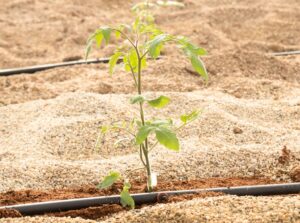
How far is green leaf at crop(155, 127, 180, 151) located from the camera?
2.27 m

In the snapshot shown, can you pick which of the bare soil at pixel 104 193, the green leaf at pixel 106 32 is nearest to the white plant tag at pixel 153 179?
the bare soil at pixel 104 193

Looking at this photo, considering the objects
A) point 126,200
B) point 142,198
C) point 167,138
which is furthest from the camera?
point 142,198

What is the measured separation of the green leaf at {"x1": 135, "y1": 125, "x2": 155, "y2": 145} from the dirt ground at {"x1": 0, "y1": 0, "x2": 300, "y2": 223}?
1.01 feet

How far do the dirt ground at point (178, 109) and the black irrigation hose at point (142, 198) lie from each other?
0.13 meters

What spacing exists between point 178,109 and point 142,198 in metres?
1.32

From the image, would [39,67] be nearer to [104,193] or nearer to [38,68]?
[38,68]

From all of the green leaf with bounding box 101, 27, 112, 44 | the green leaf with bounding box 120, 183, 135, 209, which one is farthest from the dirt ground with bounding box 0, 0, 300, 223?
the green leaf with bounding box 101, 27, 112, 44

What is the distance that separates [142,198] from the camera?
2633 mm

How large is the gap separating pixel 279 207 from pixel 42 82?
8.46 ft

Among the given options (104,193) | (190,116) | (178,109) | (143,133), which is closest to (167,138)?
(143,133)

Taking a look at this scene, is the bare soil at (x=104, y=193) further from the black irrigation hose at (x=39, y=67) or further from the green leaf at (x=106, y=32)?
the black irrigation hose at (x=39, y=67)

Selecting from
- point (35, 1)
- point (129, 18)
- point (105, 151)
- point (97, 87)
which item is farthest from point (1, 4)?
point (105, 151)

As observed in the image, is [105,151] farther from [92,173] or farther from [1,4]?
[1,4]

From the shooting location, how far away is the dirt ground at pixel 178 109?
296cm
